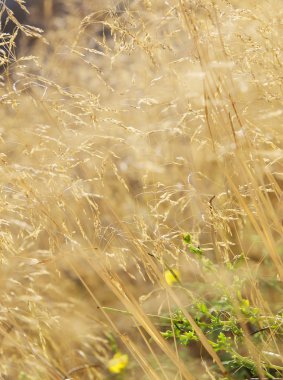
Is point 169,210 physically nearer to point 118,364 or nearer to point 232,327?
point 232,327

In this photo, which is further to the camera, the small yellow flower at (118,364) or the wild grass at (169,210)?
the small yellow flower at (118,364)

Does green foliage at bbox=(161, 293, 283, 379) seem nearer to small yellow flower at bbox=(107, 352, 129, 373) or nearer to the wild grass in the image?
the wild grass

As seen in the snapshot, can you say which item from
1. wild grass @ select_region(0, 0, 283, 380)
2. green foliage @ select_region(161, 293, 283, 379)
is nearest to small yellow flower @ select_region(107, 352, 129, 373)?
wild grass @ select_region(0, 0, 283, 380)

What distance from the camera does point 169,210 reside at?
1.65 m

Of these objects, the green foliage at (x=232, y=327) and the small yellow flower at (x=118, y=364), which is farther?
the small yellow flower at (x=118, y=364)

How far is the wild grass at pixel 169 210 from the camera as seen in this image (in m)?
1.27

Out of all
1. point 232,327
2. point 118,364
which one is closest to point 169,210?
point 232,327

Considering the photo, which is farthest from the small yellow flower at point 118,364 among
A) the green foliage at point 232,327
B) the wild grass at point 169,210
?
the green foliage at point 232,327

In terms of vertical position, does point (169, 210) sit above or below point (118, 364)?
above

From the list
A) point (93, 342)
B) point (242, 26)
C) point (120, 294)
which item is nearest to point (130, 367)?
point (93, 342)

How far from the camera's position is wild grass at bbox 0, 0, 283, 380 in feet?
4.18

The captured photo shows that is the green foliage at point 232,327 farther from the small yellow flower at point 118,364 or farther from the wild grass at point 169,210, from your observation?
the small yellow flower at point 118,364

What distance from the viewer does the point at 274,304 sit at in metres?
1.71

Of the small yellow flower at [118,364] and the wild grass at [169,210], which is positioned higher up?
the wild grass at [169,210]
